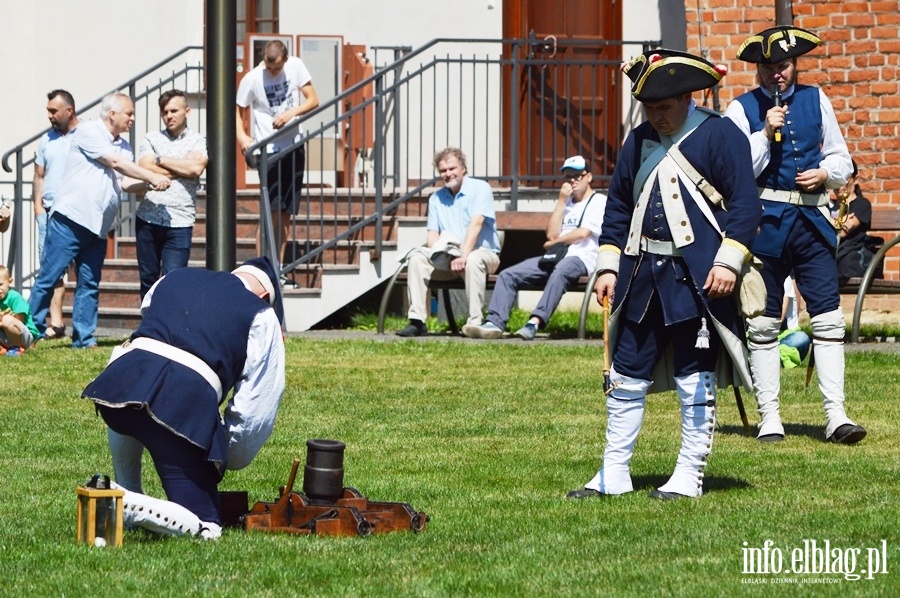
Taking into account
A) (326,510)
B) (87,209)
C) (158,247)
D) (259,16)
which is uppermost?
(259,16)

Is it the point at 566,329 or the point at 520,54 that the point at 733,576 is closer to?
the point at 566,329

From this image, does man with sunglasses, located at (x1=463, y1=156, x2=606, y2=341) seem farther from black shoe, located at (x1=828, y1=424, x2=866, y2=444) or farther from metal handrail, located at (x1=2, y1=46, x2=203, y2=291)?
black shoe, located at (x1=828, y1=424, x2=866, y2=444)

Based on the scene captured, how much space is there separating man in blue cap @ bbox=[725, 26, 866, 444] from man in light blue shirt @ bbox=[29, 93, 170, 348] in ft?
19.5

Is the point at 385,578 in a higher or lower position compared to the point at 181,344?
lower

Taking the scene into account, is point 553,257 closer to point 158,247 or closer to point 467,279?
point 467,279

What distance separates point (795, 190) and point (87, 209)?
21.1 feet

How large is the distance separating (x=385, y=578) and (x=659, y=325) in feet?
6.57

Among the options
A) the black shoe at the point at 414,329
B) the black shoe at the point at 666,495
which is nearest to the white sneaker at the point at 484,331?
the black shoe at the point at 414,329

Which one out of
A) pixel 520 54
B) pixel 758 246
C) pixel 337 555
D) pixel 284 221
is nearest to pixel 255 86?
pixel 284 221

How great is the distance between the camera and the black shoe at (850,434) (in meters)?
8.09

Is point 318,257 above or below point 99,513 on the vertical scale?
above

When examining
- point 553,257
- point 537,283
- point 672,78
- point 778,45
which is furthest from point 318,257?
point 672,78

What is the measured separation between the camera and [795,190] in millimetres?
8172

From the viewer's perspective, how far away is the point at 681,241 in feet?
21.5
